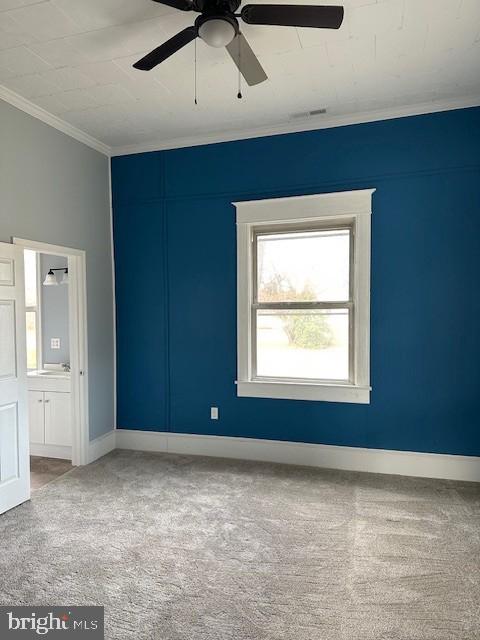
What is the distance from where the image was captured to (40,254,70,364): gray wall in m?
4.59

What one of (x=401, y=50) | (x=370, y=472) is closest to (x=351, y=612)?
(x=370, y=472)

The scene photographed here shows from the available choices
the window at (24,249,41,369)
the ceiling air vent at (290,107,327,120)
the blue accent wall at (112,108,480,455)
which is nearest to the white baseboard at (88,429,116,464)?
the blue accent wall at (112,108,480,455)

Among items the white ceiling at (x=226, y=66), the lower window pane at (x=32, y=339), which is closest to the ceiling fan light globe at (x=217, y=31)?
the white ceiling at (x=226, y=66)

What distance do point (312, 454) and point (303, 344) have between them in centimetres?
104

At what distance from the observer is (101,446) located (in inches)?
167

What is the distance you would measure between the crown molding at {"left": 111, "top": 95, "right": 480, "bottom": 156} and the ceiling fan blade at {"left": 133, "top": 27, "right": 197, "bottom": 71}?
5.94 feet

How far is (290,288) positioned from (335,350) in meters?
0.73

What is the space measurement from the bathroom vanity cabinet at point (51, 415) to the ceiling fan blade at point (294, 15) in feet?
11.4

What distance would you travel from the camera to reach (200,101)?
3.39 metres

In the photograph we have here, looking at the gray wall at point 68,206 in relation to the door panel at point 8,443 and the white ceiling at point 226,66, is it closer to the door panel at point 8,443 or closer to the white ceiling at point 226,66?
the white ceiling at point 226,66

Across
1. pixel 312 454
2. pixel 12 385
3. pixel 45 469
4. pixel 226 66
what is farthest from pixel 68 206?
pixel 312 454

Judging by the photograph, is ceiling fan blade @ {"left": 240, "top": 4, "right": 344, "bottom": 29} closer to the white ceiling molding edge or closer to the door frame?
the white ceiling molding edge

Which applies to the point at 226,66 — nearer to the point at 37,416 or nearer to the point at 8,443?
the point at 8,443

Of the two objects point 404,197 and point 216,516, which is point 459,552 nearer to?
point 216,516
